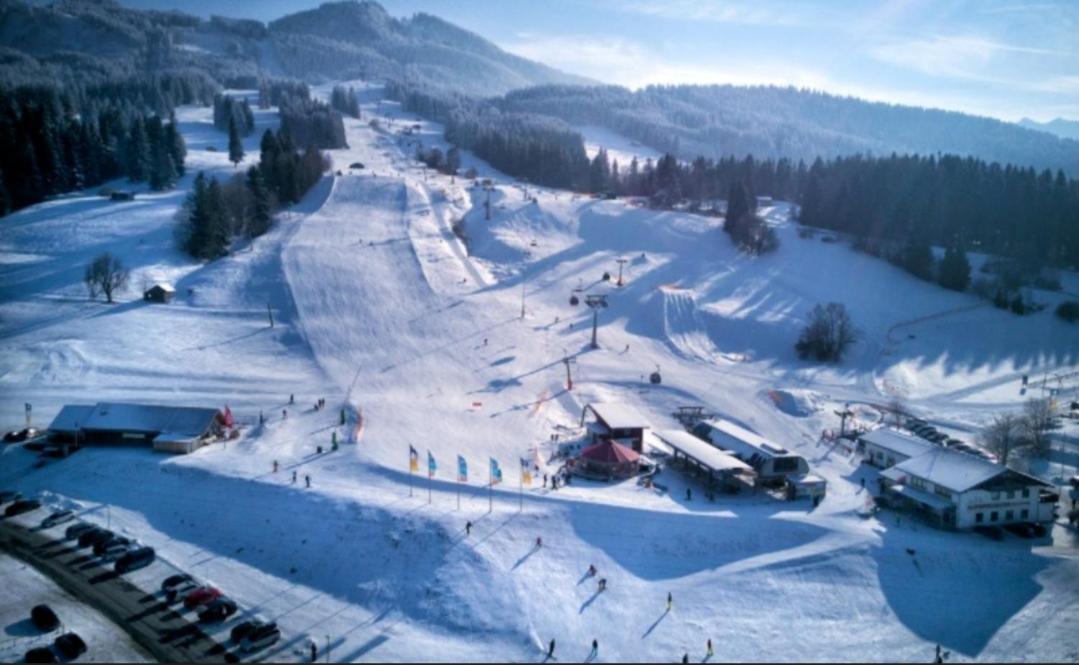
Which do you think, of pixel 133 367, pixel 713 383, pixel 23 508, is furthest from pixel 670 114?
pixel 23 508

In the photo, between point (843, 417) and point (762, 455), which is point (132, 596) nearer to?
point (762, 455)

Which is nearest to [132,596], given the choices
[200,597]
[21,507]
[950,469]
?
[200,597]

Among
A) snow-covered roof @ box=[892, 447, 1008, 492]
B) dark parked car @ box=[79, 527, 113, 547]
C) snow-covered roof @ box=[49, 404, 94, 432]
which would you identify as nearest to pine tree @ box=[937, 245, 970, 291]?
snow-covered roof @ box=[892, 447, 1008, 492]

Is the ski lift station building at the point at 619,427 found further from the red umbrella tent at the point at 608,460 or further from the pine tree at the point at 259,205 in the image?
the pine tree at the point at 259,205

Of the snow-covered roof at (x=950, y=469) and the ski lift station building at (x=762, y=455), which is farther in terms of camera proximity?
the ski lift station building at (x=762, y=455)

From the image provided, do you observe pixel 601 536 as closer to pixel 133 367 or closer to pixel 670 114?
pixel 133 367

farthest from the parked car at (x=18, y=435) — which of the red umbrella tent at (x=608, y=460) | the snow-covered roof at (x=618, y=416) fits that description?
the snow-covered roof at (x=618, y=416)
